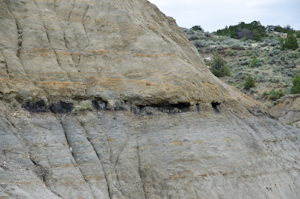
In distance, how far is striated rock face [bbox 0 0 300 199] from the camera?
9164mm

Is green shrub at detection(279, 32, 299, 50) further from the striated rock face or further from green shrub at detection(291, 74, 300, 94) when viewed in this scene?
the striated rock face

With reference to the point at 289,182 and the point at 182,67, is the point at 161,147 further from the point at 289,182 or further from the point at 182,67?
the point at 289,182

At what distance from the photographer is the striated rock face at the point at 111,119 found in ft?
30.1

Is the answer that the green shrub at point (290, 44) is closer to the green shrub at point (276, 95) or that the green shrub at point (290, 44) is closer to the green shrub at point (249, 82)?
the green shrub at point (249, 82)

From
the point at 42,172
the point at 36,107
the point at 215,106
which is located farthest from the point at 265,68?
the point at 42,172

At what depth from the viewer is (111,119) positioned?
1087 centimetres

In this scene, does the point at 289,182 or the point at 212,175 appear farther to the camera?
the point at 289,182

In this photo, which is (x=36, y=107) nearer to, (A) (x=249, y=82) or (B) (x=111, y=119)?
(B) (x=111, y=119)

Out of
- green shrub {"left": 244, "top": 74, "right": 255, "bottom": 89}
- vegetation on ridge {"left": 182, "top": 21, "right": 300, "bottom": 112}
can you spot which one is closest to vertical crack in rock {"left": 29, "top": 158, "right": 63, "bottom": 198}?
vegetation on ridge {"left": 182, "top": 21, "right": 300, "bottom": 112}

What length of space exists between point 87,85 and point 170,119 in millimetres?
3205

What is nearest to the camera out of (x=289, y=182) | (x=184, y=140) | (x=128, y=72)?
(x=184, y=140)

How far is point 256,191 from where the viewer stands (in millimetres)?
11375

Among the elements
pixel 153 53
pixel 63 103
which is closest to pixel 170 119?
pixel 153 53

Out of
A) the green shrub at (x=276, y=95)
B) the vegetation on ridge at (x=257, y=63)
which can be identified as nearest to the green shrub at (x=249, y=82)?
the vegetation on ridge at (x=257, y=63)
